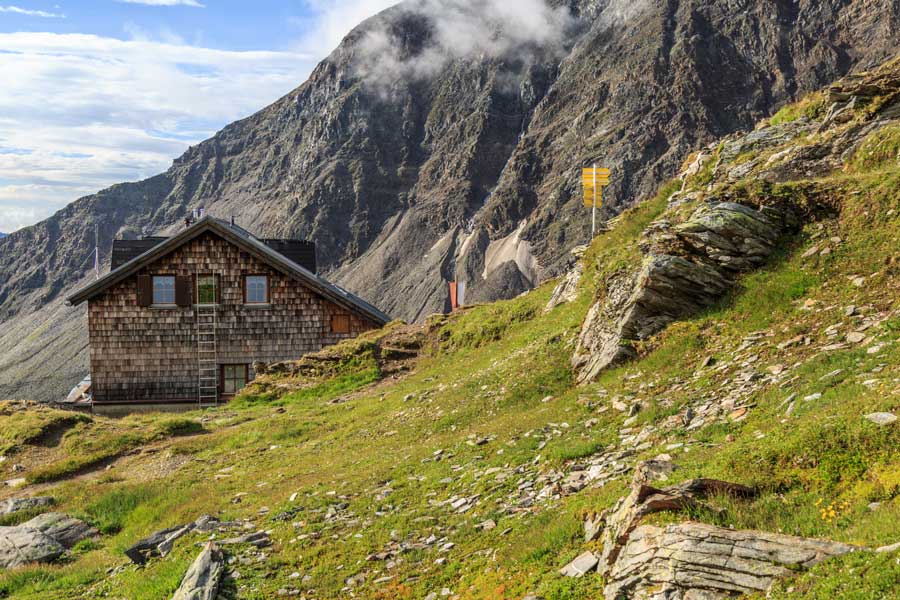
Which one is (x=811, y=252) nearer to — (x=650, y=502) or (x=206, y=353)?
(x=650, y=502)

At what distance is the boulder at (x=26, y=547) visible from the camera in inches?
505

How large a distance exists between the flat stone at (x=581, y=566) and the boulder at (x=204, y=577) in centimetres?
480

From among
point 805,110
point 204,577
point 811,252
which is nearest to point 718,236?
point 811,252

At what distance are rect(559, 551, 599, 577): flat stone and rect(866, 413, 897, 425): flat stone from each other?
3.40 m

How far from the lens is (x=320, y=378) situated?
28.3 m

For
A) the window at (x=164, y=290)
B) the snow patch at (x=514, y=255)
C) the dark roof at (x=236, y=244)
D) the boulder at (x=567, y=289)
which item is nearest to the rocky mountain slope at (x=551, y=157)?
the snow patch at (x=514, y=255)

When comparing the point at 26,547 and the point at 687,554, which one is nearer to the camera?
the point at 687,554

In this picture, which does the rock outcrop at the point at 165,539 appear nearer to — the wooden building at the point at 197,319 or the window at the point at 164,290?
the wooden building at the point at 197,319

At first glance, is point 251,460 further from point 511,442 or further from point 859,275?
point 859,275

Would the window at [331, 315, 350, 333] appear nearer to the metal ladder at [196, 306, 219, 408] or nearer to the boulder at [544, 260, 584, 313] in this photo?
the metal ladder at [196, 306, 219, 408]

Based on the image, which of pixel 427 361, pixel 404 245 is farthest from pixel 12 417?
pixel 404 245

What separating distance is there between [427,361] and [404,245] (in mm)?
146548

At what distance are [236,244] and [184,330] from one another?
5023 mm

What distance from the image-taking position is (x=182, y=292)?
1328 inches
